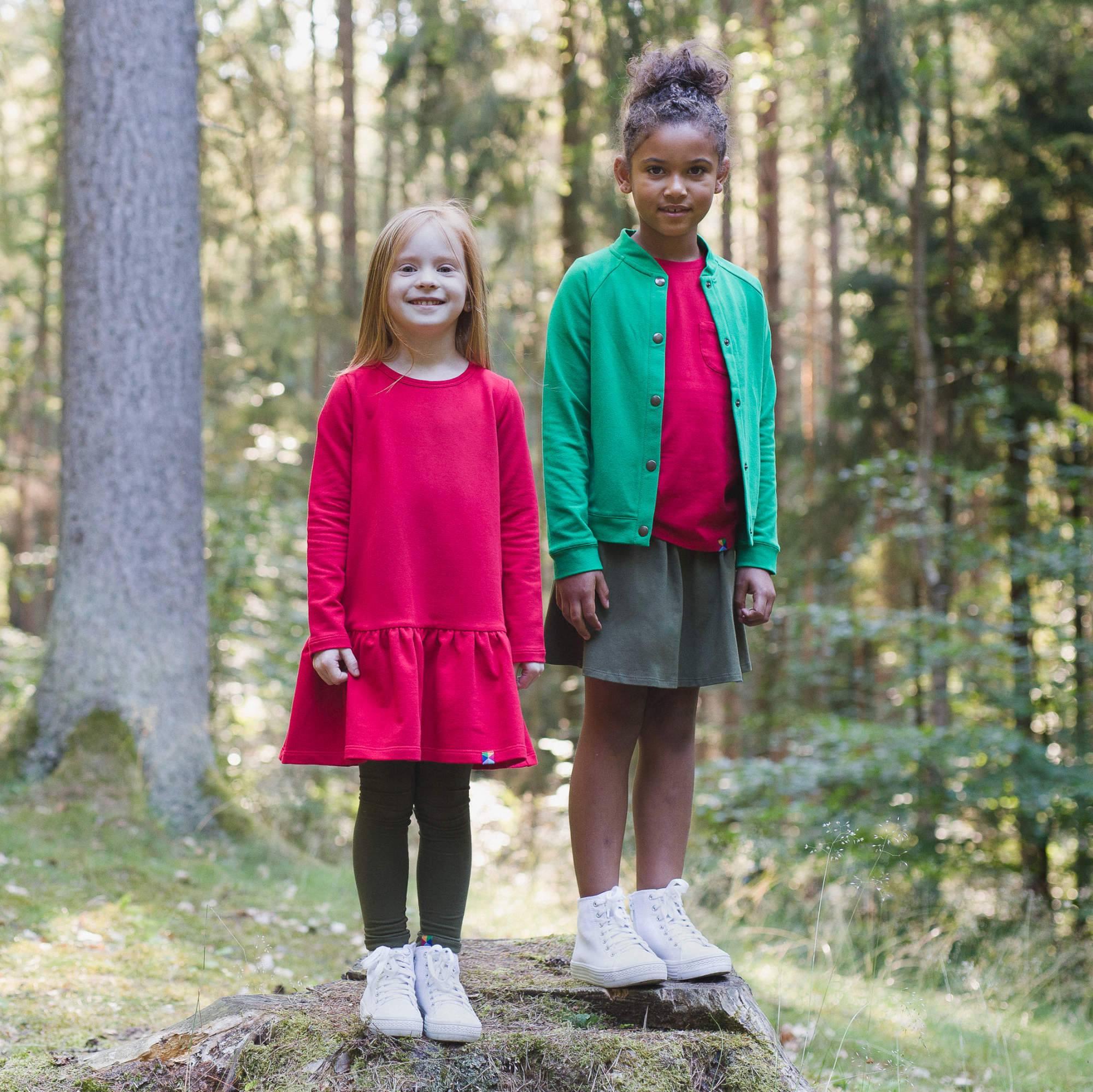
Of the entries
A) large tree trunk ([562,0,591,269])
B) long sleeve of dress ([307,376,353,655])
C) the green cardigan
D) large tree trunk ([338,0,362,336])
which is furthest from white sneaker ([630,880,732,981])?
large tree trunk ([338,0,362,336])

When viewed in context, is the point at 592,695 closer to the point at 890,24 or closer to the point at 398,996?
the point at 398,996

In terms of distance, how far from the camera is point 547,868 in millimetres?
7059

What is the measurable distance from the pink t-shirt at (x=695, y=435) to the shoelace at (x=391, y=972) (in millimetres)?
1215

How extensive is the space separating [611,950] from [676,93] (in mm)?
2190

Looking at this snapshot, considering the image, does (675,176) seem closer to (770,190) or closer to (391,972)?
(391,972)

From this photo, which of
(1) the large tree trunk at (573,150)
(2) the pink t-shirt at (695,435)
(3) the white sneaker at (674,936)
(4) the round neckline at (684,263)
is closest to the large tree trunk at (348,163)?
(1) the large tree trunk at (573,150)

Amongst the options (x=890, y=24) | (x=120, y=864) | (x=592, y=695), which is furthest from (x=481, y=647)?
(x=890, y=24)

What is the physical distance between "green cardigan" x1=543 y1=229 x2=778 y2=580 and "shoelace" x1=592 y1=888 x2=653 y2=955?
0.84 m

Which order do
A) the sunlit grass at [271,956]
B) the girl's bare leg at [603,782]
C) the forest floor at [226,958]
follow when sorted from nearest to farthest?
the girl's bare leg at [603,782]
the forest floor at [226,958]
the sunlit grass at [271,956]

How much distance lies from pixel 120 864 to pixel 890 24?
6876 mm

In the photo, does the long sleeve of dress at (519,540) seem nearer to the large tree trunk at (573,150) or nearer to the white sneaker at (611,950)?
the white sneaker at (611,950)

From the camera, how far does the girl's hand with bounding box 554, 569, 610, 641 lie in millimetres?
2586

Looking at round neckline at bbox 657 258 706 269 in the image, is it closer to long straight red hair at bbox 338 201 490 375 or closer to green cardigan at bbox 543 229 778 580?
green cardigan at bbox 543 229 778 580

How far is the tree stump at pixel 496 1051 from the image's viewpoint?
2367 mm
